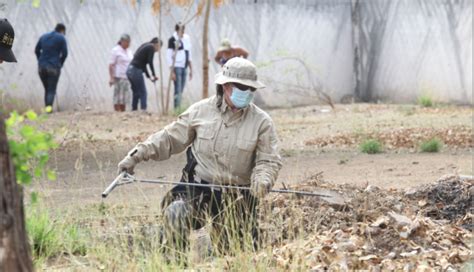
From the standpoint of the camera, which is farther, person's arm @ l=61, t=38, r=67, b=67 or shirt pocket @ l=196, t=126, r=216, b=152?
person's arm @ l=61, t=38, r=67, b=67

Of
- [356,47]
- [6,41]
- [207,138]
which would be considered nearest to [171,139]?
[207,138]

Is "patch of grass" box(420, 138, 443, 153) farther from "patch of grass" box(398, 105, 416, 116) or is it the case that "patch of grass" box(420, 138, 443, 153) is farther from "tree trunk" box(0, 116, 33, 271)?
"tree trunk" box(0, 116, 33, 271)

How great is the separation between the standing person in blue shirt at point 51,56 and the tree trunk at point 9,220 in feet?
49.5

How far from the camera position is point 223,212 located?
720 cm

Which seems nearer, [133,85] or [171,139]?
[171,139]

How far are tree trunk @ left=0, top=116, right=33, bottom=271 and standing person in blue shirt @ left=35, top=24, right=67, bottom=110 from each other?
1510 cm

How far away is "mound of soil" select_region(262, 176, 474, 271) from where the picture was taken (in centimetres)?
698

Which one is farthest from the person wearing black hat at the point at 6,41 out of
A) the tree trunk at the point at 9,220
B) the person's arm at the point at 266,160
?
the tree trunk at the point at 9,220

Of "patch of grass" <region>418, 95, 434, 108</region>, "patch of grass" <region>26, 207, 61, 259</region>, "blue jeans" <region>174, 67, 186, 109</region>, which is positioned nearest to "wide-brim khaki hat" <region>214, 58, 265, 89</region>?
"patch of grass" <region>26, 207, 61, 259</region>

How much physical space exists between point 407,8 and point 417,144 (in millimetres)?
9369

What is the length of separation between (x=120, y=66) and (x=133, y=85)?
42cm

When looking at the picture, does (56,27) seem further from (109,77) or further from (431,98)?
(431,98)

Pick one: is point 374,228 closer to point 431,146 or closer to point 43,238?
point 43,238

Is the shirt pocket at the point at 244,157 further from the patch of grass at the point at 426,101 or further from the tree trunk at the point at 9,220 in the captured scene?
the patch of grass at the point at 426,101
